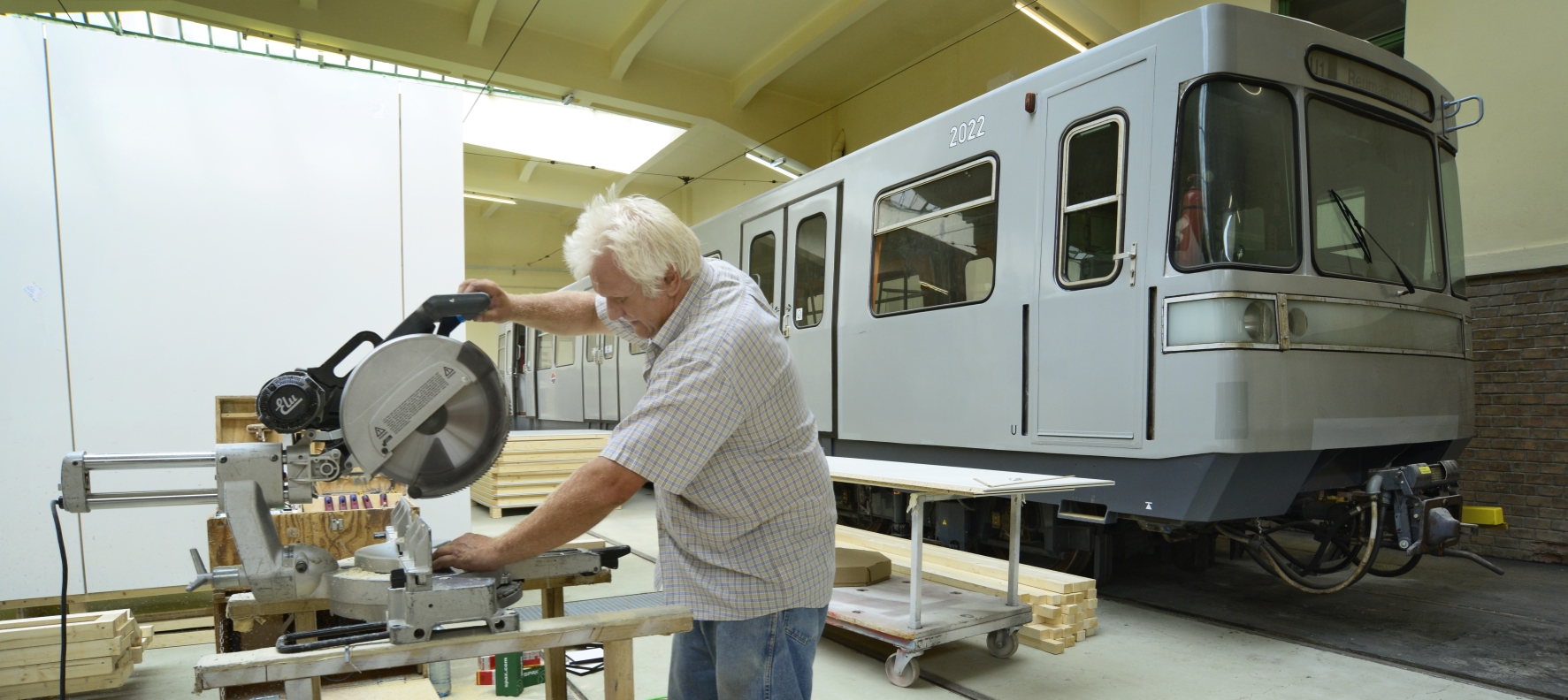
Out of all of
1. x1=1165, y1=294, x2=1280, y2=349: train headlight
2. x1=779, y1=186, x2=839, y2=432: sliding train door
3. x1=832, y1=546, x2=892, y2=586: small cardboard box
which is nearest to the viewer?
x1=1165, y1=294, x2=1280, y2=349: train headlight

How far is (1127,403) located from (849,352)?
2421 mm

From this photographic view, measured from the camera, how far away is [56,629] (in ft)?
11.5

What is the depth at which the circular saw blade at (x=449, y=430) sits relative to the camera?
1766 millimetres

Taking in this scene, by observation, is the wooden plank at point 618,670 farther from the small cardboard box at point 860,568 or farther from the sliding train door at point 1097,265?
the sliding train door at point 1097,265

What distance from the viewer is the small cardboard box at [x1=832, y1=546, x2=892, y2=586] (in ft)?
15.1

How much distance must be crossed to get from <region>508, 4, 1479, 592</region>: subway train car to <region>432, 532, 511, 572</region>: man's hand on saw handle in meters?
3.37

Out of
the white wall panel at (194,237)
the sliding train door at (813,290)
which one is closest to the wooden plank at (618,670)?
the white wall panel at (194,237)

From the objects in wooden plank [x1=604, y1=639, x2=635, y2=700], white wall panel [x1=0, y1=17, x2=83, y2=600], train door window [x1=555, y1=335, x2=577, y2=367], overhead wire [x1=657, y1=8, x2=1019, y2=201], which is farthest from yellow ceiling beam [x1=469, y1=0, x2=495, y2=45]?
wooden plank [x1=604, y1=639, x2=635, y2=700]

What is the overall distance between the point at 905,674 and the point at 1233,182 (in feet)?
9.27

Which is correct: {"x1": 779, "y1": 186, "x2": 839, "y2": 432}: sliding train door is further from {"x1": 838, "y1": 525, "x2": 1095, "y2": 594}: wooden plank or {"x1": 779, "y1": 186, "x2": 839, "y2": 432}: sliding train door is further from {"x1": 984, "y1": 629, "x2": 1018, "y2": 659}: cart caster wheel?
{"x1": 984, "y1": 629, "x2": 1018, "y2": 659}: cart caster wheel

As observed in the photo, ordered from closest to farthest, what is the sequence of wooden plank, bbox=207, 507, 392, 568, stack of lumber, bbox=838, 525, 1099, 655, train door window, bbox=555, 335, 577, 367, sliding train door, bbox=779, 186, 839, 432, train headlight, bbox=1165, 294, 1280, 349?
wooden plank, bbox=207, 507, 392, 568, train headlight, bbox=1165, 294, 1280, 349, stack of lumber, bbox=838, 525, 1099, 655, sliding train door, bbox=779, 186, 839, 432, train door window, bbox=555, 335, 577, 367

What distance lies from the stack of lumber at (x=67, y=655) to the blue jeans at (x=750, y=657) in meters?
3.03

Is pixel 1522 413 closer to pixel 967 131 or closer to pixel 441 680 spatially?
pixel 967 131

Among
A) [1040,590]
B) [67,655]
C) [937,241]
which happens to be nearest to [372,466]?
[67,655]
